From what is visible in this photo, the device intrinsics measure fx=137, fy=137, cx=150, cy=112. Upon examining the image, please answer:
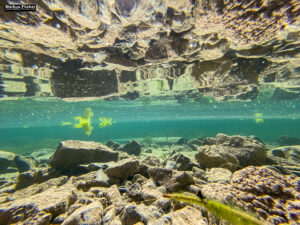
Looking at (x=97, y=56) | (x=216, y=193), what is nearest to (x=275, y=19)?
(x=216, y=193)

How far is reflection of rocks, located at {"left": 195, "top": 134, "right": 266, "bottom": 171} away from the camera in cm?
564

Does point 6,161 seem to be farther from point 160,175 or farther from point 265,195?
point 265,195

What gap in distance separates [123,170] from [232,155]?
15.1ft

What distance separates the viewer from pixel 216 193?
244 centimetres

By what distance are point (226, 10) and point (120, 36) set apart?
4574 mm

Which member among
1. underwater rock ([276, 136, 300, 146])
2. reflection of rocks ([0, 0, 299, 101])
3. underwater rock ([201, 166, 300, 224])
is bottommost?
underwater rock ([276, 136, 300, 146])

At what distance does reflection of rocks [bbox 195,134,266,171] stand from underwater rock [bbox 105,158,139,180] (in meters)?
3.12

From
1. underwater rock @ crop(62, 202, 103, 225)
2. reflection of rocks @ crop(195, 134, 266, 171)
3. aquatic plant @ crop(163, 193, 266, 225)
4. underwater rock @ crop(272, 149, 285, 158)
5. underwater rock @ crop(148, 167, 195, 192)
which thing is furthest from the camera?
underwater rock @ crop(272, 149, 285, 158)

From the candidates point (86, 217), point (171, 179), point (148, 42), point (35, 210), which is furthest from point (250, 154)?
point (35, 210)

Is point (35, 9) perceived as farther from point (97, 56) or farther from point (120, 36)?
point (97, 56)

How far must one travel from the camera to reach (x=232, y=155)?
587 cm

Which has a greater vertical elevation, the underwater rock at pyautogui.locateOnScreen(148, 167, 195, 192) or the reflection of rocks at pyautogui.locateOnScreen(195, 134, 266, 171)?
the underwater rock at pyautogui.locateOnScreen(148, 167, 195, 192)

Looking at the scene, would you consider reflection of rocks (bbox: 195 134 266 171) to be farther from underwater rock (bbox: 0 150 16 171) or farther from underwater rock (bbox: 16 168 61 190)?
underwater rock (bbox: 0 150 16 171)

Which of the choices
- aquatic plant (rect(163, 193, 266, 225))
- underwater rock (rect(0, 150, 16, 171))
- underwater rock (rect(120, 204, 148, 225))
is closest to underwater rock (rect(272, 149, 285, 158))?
aquatic plant (rect(163, 193, 266, 225))
